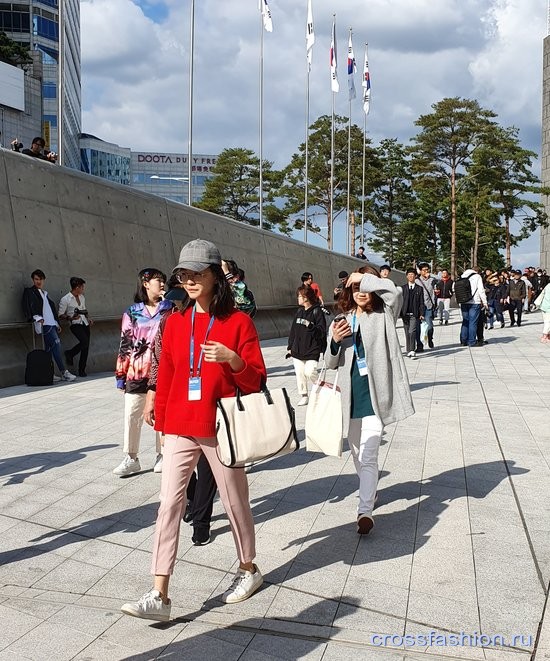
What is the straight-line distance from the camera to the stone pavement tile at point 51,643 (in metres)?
3.11

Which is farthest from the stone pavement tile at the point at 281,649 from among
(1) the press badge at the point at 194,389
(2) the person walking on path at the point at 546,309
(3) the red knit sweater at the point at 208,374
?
(2) the person walking on path at the point at 546,309

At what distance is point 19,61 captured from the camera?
54938 millimetres

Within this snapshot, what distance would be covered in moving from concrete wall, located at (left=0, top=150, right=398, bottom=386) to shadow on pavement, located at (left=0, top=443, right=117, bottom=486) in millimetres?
4706

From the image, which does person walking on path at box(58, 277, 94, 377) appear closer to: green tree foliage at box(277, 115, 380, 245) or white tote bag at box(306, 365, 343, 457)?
white tote bag at box(306, 365, 343, 457)

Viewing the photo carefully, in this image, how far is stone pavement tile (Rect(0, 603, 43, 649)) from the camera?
3258mm

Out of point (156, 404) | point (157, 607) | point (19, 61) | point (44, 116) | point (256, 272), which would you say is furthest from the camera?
point (44, 116)

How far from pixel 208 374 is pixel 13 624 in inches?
58.3

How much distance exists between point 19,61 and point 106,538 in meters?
57.8

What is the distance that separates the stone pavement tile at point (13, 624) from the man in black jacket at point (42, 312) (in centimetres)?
806

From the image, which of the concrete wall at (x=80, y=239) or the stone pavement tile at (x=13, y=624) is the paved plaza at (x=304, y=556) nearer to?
the stone pavement tile at (x=13, y=624)

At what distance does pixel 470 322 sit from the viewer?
59.0ft

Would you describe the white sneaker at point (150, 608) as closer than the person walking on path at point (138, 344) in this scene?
Yes

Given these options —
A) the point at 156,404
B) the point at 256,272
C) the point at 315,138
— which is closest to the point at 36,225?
the point at 156,404

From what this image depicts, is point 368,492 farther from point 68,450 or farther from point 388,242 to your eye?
point 388,242
